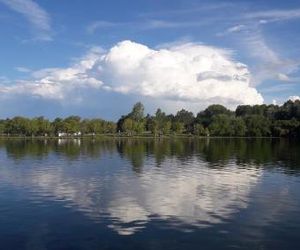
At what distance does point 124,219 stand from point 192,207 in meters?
5.35

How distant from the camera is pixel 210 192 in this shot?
3722cm

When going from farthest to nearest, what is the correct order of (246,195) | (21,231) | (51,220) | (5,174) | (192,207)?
(5,174)
(246,195)
(192,207)
(51,220)
(21,231)

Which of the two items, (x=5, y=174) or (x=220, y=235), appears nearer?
(x=220, y=235)

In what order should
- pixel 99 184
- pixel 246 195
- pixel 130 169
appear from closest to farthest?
pixel 246 195, pixel 99 184, pixel 130 169

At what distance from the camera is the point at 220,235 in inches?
942

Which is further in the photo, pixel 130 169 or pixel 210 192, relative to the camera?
pixel 130 169

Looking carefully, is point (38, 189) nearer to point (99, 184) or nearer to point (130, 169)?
point (99, 184)

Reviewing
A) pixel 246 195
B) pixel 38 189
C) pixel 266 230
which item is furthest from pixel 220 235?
pixel 38 189

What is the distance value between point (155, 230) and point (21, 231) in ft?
21.5

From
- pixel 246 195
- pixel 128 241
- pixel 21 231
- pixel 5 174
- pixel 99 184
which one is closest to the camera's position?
pixel 128 241

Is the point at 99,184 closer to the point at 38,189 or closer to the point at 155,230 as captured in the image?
the point at 38,189

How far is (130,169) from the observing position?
2173 inches

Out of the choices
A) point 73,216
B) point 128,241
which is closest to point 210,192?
point 73,216

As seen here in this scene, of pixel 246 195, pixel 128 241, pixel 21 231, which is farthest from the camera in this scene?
pixel 246 195
